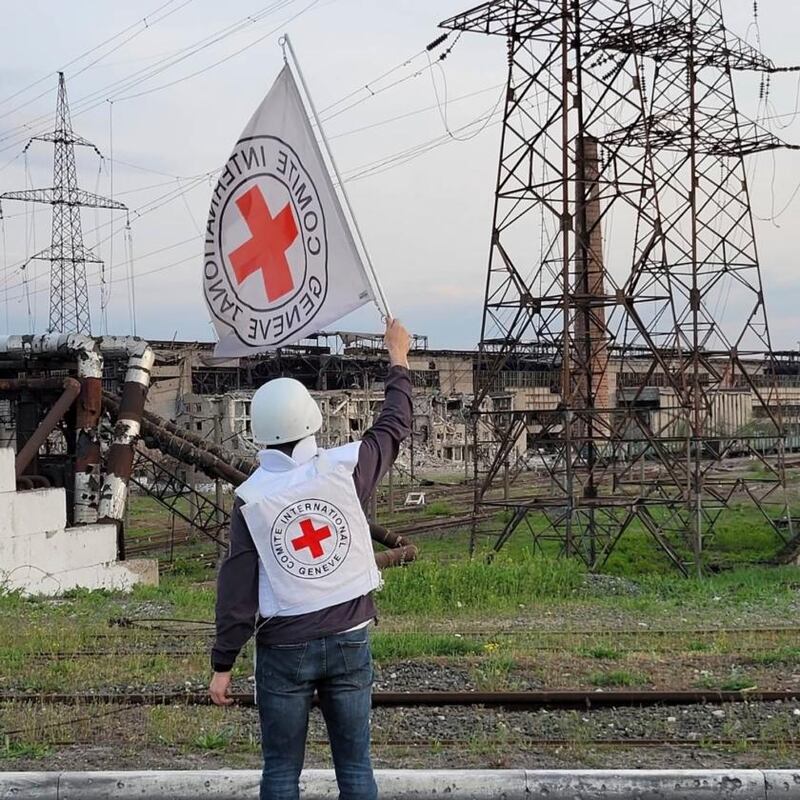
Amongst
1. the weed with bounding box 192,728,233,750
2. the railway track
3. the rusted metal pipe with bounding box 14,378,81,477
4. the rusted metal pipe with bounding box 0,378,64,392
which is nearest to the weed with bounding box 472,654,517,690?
the railway track

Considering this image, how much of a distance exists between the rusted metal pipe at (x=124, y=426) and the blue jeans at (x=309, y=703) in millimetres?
13878

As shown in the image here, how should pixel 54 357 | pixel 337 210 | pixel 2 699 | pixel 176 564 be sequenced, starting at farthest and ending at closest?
pixel 176 564 < pixel 54 357 < pixel 2 699 < pixel 337 210

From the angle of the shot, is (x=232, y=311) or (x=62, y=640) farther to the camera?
(x=62, y=640)

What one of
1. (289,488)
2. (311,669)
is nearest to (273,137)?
(289,488)

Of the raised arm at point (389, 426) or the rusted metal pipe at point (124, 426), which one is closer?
the raised arm at point (389, 426)

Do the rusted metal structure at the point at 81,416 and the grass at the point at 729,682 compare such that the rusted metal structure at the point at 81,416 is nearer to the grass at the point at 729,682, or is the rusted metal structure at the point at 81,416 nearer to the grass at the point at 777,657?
the grass at the point at 777,657

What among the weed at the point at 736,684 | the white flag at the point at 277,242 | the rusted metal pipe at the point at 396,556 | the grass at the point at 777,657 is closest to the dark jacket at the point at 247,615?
the white flag at the point at 277,242

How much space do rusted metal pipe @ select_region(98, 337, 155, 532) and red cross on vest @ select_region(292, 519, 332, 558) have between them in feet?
45.9

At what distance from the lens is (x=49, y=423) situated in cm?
1750

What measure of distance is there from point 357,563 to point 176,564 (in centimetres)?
2079

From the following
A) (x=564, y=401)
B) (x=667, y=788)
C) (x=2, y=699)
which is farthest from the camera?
(x=564, y=401)

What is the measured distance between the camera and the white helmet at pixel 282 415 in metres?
4.09

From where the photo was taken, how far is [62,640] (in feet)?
30.0

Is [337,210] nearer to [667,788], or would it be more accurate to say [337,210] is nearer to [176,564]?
[667,788]
